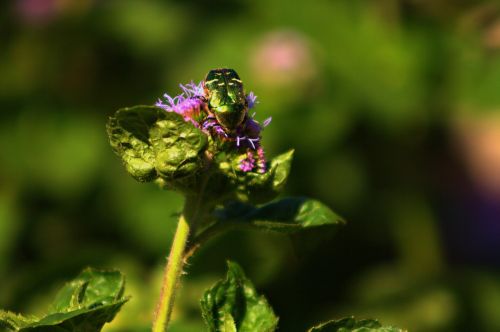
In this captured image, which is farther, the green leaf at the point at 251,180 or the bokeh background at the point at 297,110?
the bokeh background at the point at 297,110

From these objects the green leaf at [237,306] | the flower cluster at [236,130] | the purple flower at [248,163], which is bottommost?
the green leaf at [237,306]

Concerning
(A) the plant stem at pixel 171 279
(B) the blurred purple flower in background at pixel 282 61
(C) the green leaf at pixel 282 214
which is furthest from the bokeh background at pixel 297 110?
(A) the plant stem at pixel 171 279

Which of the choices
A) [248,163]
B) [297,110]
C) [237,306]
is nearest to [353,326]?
[237,306]

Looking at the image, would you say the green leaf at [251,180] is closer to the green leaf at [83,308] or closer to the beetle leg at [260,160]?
the beetle leg at [260,160]

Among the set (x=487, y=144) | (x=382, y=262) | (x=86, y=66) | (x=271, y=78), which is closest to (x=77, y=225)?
(x=86, y=66)

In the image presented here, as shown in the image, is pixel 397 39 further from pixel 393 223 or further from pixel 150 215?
pixel 150 215

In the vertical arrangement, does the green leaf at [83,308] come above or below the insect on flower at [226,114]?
below

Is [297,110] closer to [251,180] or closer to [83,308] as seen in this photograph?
[251,180]
